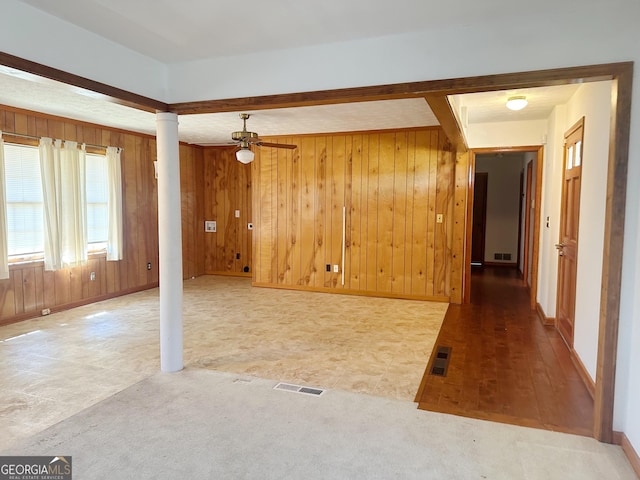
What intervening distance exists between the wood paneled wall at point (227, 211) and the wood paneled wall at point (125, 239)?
0.67 ft

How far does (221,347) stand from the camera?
404 centimetres

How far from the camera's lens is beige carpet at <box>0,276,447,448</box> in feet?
10.2

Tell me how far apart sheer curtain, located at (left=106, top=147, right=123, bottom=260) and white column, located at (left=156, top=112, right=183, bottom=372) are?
3065mm

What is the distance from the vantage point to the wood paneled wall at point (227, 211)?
799 centimetres

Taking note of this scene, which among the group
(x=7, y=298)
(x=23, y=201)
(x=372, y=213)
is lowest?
(x=7, y=298)

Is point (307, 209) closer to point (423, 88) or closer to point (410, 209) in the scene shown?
point (410, 209)

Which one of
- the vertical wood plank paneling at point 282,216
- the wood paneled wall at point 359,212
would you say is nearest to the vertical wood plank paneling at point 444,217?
the wood paneled wall at point 359,212

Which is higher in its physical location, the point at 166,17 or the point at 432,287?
the point at 166,17

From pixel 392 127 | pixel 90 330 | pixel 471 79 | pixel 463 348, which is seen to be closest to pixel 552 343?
pixel 463 348

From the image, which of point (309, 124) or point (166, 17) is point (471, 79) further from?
point (309, 124)

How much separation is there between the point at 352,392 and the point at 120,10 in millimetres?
2840

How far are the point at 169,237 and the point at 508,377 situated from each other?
9.55 feet

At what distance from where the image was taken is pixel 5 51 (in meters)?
2.19

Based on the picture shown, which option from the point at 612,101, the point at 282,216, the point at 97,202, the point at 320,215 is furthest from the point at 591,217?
the point at 97,202
